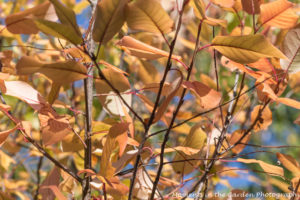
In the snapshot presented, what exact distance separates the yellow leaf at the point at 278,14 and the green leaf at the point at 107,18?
259 mm

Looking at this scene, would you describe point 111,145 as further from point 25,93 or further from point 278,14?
point 278,14

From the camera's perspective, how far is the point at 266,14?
538 mm

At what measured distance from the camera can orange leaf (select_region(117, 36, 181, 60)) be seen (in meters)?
0.42

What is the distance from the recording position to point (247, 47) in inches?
16.0

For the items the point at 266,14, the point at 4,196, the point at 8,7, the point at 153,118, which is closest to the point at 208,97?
the point at 153,118

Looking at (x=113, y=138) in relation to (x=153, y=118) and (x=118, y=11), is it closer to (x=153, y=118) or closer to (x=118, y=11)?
(x=153, y=118)

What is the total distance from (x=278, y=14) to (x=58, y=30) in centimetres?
36

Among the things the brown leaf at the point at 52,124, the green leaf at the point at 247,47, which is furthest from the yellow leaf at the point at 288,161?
the brown leaf at the point at 52,124

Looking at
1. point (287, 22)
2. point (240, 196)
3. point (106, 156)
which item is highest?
point (287, 22)

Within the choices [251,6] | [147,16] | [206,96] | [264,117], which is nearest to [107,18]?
[147,16]

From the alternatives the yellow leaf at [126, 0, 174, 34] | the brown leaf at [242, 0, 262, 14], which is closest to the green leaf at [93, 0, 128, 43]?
the yellow leaf at [126, 0, 174, 34]

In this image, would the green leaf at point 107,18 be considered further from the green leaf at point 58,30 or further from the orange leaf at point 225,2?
the orange leaf at point 225,2

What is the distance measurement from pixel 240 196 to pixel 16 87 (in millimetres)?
420

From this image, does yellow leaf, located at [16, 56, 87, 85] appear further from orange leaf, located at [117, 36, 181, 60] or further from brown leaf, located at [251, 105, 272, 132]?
brown leaf, located at [251, 105, 272, 132]
